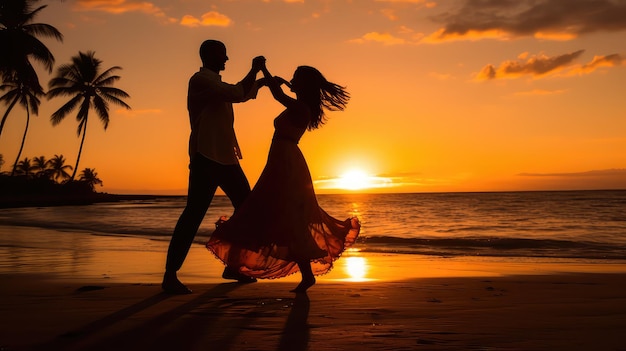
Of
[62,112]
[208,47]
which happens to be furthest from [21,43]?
[208,47]

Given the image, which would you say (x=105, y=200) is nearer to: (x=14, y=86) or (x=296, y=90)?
(x=14, y=86)

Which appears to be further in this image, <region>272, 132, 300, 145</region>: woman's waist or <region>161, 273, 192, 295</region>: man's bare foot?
<region>272, 132, 300, 145</region>: woman's waist

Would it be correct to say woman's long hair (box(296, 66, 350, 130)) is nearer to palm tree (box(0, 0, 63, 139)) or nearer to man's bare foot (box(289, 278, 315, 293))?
man's bare foot (box(289, 278, 315, 293))

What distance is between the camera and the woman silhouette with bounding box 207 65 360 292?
5172 mm

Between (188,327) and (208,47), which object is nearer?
(188,327)

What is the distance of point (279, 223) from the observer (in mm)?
5168

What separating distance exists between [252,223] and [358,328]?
183 cm

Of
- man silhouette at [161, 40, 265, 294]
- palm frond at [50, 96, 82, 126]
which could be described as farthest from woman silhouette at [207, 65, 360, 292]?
palm frond at [50, 96, 82, 126]

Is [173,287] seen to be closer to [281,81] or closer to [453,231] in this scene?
[281,81]

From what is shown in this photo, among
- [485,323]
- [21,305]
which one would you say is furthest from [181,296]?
[485,323]

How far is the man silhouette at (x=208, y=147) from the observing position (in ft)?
17.2

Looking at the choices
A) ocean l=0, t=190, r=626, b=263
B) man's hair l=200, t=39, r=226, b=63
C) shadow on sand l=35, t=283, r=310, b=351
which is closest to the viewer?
shadow on sand l=35, t=283, r=310, b=351

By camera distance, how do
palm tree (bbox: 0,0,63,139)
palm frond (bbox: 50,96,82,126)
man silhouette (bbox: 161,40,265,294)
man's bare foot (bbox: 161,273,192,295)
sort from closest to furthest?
man's bare foot (bbox: 161,273,192,295) < man silhouette (bbox: 161,40,265,294) < palm tree (bbox: 0,0,63,139) < palm frond (bbox: 50,96,82,126)

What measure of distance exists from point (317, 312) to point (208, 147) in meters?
1.82
